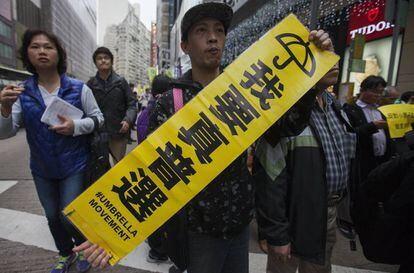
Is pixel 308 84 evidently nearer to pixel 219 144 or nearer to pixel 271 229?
pixel 219 144

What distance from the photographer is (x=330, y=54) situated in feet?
4.48

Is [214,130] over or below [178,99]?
below

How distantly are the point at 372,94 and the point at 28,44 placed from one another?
141 inches

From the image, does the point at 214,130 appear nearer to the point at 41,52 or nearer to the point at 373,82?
the point at 41,52

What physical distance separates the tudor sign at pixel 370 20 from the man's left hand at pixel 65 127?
27.6 ft

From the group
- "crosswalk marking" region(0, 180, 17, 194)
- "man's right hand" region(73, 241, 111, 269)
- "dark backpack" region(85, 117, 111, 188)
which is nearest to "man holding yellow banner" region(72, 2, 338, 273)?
"man's right hand" region(73, 241, 111, 269)

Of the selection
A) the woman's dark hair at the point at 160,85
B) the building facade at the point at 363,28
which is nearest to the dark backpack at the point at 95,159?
the woman's dark hair at the point at 160,85

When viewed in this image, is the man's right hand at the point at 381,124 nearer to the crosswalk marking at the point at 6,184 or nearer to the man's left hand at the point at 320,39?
the man's left hand at the point at 320,39

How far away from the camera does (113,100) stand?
151 inches

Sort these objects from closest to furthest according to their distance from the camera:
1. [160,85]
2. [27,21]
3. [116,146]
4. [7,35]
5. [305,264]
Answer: [305,264]
[160,85]
[116,146]
[7,35]
[27,21]

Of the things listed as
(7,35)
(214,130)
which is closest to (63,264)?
(214,130)

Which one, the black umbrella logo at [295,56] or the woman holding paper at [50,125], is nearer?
the black umbrella logo at [295,56]

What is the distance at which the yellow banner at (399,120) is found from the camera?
2.79 metres

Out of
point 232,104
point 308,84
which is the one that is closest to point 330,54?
point 308,84
